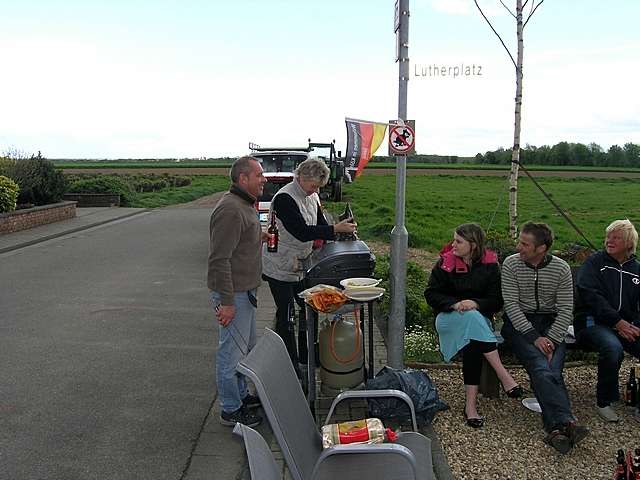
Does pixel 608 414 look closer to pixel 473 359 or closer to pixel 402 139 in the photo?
pixel 473 359

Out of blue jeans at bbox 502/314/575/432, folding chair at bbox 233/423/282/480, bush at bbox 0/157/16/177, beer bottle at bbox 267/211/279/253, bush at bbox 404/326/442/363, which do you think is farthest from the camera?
bush at bbox 0/157/16/177

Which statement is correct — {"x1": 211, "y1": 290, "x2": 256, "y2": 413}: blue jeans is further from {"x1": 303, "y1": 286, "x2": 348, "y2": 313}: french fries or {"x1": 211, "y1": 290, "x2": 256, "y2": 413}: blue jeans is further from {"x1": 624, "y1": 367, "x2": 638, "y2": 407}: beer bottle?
{"x1": 624, "y1": 367, "x2": 638, "y2": 407}: beer bottle

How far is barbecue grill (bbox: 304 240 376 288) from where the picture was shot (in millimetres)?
4957

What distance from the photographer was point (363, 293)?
4.55 meters

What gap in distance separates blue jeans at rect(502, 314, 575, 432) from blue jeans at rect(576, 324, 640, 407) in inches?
9.7

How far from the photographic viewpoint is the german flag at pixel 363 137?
5.53 meters

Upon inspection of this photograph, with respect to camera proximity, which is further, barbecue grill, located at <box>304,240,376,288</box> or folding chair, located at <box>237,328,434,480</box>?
barbecue grill, located at <box>304,240,376,288</box>

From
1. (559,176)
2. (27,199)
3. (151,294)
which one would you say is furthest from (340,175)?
(559,176)

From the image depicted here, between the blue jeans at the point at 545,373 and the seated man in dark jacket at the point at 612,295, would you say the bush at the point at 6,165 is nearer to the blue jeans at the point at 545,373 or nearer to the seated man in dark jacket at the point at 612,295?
the blue jeans at the point at 545,373

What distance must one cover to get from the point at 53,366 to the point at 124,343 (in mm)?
903

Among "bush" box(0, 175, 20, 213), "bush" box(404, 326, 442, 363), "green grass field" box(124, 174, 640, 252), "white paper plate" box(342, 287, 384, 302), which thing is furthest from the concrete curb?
"white paper plate" box(342, 287, 384, 302)

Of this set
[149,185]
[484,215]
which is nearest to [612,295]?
[484,215]

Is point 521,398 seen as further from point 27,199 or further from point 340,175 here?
point 340,175

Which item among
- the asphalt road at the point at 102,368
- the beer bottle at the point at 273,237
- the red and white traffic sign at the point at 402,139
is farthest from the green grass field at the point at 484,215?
the beer bottle at the point at 273,237
